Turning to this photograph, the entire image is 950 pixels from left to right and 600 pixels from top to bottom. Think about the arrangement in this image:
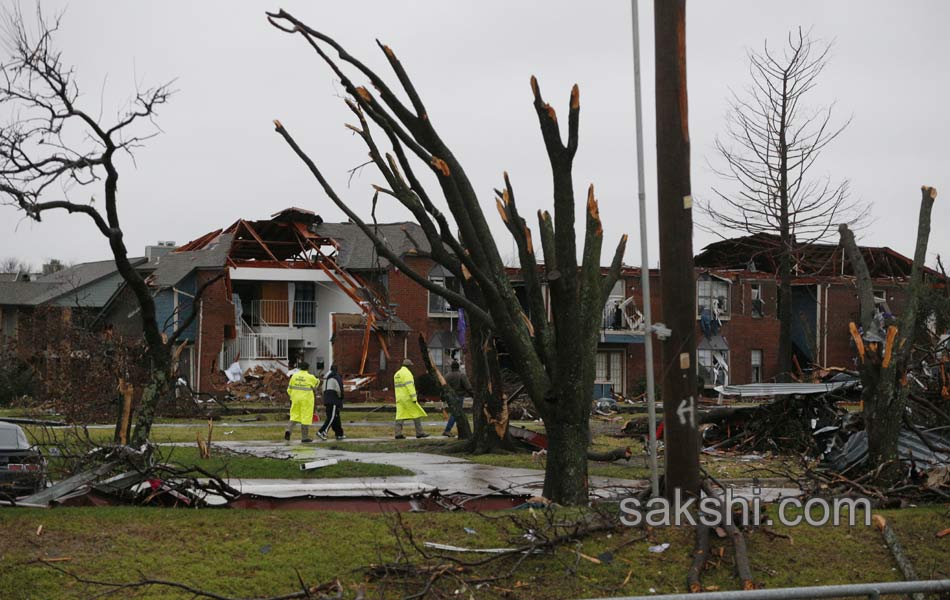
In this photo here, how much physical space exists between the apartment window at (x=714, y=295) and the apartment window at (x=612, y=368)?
4.74 m

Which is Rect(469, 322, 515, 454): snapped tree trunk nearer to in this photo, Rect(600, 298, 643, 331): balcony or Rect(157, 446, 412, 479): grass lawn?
Rect(157, 446, 412, 479): grass lawn

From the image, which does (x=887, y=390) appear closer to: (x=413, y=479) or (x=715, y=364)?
(x=413, y=479)

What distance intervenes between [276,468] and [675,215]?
8.05 metres

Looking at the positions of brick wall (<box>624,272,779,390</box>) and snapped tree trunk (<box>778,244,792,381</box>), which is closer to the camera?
snapped tree trunk (<box>778,244,792,381</box>)

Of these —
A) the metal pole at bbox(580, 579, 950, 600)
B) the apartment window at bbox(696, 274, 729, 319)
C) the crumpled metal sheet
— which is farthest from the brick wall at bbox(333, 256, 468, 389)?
the metal pole at bbox(580, 579, 950, 600)

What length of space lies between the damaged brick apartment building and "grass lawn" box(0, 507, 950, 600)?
37687 millimetres

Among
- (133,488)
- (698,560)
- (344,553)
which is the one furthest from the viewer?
(133,488)

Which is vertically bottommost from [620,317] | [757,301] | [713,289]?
[620,317]

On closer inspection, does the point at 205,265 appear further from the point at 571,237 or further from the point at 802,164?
the point at 571,237

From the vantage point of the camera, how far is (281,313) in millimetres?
53156

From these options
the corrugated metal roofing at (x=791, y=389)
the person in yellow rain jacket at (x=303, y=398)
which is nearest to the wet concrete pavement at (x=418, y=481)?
the person in yellow rain jacket at (x=303, y=398)

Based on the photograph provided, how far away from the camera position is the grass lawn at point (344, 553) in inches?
324

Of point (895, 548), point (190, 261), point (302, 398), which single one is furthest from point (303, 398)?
point (190, 261)

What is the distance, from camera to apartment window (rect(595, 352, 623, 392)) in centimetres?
5306
